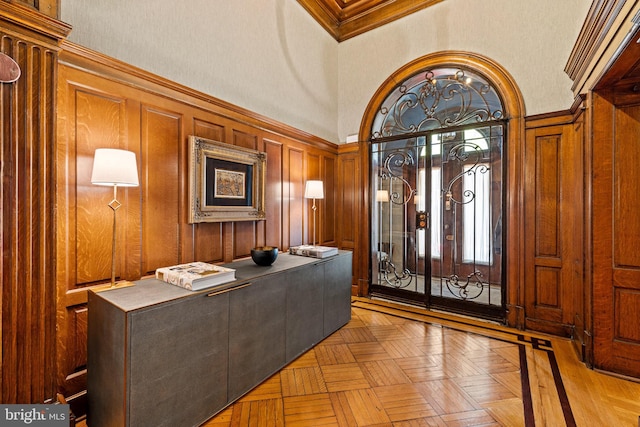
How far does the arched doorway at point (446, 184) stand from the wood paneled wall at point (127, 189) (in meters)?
2.06

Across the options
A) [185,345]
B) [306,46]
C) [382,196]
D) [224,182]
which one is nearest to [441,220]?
[382,196]

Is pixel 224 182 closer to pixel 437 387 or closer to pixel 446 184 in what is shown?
pixel 437 387

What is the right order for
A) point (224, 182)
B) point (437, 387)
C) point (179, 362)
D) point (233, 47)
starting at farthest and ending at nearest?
point (233, 47), point (224, 182), point (437, 387), point (179, 362)

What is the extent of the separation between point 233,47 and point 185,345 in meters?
2.74

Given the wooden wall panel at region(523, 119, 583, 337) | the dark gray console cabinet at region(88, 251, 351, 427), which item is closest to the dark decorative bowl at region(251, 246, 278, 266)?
the dark gray console cabinet at region(88, 251, 351, 427)

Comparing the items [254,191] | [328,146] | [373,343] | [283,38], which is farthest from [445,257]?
[283,38]

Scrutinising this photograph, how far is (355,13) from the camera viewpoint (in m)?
4.34

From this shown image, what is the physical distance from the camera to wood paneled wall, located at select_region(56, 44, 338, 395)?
5.85 ft

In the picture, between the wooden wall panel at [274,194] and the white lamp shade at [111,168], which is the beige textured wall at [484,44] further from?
the white lamp shade at [111,168]

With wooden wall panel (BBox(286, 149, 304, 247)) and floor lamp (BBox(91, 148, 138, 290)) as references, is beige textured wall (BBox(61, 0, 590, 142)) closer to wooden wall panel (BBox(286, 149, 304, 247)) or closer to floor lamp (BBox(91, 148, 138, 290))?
wooden wall panel (BBox(286, 149, 304, 247))

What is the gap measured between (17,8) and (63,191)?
0.95 m

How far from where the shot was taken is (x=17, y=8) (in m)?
1.38

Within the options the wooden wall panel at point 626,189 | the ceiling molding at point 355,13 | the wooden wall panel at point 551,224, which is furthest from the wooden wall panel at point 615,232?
the ceiling molding at point 355,13

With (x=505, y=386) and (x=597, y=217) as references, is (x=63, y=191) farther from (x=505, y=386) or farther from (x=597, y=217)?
(x=597, y=217)
